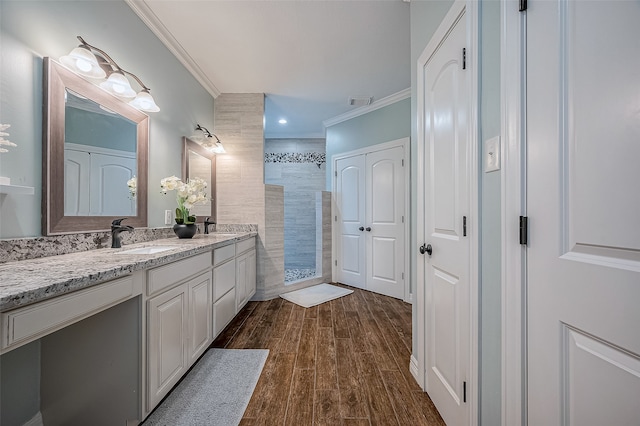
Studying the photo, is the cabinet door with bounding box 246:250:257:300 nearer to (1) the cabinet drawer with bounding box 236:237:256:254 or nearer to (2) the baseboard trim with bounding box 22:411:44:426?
(1) the cabinet drawer with bounding box 236:237:256:254

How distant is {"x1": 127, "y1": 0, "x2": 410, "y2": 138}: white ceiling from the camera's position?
184 centimetres

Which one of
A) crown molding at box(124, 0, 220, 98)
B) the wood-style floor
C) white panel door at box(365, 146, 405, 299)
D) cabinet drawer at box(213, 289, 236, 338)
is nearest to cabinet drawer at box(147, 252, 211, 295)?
cabinet drawer at box(213, 289, 236, 338)

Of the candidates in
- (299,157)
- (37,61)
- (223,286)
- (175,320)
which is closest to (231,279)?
(223,286)

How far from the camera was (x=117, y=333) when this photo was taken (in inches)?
43.6

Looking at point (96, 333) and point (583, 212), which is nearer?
point (583, 212)

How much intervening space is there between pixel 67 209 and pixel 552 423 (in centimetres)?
217

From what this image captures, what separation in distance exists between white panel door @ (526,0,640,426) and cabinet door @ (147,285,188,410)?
1531 mm

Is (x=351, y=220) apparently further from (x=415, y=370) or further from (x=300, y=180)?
(x=415, y=370)

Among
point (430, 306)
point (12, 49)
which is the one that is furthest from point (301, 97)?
point (430, 306)

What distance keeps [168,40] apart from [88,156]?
4.51 feet

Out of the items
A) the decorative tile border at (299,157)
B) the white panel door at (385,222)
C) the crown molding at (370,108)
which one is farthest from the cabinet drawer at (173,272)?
the decorative tile border at (299,157)

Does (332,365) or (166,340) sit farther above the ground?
(166,340)

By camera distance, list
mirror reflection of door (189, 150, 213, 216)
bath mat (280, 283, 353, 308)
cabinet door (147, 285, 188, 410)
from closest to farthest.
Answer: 1. cabinet door (147, 285, 188, 410)
2. mirror reflection of door (189, 150, 213, 216)
3. bath mat (280, 283, 353, 308)

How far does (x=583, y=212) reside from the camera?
2.00ft
